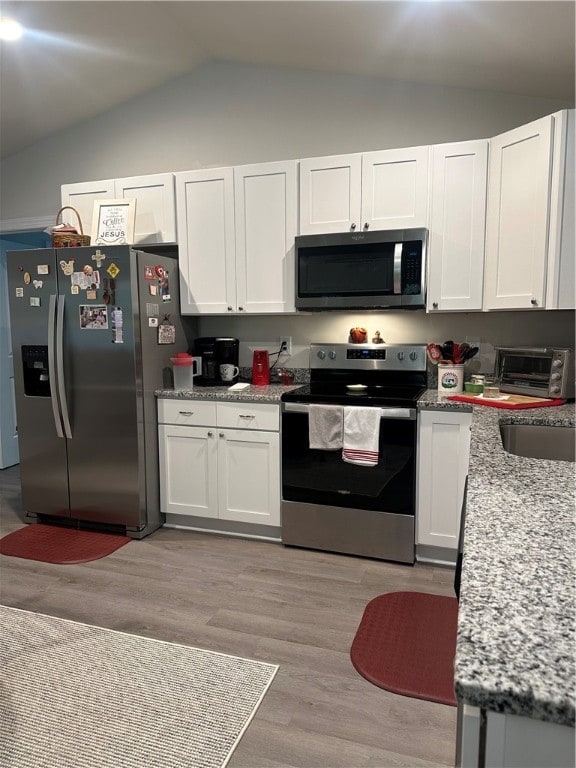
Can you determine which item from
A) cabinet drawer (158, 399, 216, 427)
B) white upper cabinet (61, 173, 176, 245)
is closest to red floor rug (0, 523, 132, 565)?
cabinet drawer (158, 399, 216, 427)

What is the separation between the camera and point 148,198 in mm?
3477

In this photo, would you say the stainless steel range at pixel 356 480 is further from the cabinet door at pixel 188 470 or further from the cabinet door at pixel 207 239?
the cabinet door at pixel 207 239

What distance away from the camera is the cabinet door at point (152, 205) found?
343cm

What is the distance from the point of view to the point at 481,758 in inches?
24.4

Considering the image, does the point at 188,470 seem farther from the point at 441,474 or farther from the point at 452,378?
the point at 452,378

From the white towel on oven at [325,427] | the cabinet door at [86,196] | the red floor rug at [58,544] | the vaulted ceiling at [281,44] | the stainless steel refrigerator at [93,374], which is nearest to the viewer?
the vaulted ceiling at [281,44]

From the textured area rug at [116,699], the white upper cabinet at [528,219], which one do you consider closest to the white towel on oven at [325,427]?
the white upper cabinet at [528,219]

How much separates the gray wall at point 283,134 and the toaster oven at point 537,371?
0.30 m

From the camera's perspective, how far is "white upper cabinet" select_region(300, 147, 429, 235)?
9.61ft

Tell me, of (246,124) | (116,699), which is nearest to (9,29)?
(246,124)

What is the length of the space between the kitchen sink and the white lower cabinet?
4.16 ft

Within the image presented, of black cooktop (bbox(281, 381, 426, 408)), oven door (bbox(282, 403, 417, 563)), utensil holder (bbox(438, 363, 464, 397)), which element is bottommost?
oven door (bbox(282, 403, 417, 563))

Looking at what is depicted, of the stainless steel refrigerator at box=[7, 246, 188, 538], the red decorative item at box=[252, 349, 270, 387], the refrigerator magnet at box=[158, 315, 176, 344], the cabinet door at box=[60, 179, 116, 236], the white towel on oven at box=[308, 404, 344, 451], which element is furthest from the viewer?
the cabinet door at box=[60, 179, 116, 236]

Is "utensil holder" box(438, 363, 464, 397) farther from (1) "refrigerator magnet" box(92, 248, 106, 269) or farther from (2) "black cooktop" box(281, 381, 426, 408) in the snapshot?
(1) "refrigerator magnet" box(92, 248, 106, 269)
